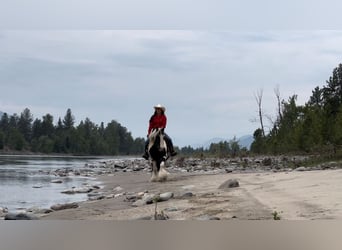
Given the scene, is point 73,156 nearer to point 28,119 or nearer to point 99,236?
point 28,119

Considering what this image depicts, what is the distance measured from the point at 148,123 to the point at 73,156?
576 millimetres

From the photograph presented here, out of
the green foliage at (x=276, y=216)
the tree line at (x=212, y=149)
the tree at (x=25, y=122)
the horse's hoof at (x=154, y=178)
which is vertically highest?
the tree at (x=25, y=122)

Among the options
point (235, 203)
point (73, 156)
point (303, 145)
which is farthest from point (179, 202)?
point (303, 145)

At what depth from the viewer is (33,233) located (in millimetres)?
1384

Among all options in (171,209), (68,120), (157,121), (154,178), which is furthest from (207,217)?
(154,178)

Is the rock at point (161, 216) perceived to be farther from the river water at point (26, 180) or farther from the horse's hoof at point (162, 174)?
the horse's hoof at point (162, 174)

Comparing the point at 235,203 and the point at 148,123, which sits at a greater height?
the point at 148,123

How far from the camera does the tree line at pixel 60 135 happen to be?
1.79 meters

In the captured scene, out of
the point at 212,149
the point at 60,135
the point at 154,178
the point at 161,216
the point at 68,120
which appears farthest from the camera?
the point at 154,178

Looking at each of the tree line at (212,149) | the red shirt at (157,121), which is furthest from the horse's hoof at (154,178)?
the red shirt at (157,121)

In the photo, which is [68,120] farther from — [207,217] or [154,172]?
[154,172]

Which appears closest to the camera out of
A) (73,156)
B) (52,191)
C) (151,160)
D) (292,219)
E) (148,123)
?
(292,219)

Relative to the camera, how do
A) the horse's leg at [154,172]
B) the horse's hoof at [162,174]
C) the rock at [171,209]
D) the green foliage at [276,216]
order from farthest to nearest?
the horse's leg at [154,172] < the horse's hoof at [162,174] < the rock at [171,209] < the green foliage at [276,216]

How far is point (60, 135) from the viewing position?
2.12m
